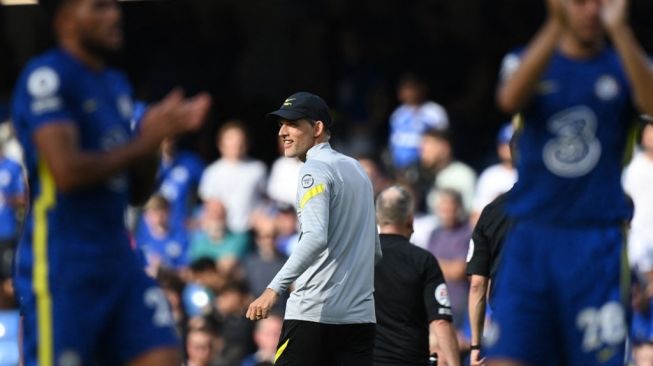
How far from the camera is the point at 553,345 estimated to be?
241 inches

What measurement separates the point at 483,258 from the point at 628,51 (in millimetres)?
2647

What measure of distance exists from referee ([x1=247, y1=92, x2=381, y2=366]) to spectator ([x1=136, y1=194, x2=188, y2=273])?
26.2 ft

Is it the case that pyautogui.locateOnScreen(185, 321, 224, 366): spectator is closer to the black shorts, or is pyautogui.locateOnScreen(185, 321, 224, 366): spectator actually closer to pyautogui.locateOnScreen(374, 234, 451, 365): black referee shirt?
pyautogui.locateOnScreen(374, 234, 451, 365): black referee shirt

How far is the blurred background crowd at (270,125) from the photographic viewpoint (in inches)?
561

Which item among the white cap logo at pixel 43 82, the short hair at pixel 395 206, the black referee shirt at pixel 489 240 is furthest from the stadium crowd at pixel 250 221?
the white cap logo at pixel 43 82

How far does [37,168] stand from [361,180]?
2.57 meters

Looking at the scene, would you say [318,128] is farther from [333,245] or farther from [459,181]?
[459,181]

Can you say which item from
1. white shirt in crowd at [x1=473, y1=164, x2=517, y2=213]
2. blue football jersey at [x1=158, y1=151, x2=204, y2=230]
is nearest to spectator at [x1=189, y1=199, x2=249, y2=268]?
blue football jersey at [x1=158, y1=151, x2=204, y2=230]

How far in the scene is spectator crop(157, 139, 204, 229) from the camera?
54.4 ft

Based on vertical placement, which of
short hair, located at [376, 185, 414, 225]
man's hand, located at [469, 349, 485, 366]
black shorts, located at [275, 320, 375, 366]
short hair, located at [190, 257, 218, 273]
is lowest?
man's hand, located at [469, 349, 485, 366]

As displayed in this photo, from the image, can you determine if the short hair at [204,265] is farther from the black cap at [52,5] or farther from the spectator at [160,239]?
the black cap at [52,5]

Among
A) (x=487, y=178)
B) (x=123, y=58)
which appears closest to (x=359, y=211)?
(x=487, y=178)

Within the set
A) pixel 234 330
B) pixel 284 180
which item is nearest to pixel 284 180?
pixel 284 180

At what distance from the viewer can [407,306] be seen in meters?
8.82
